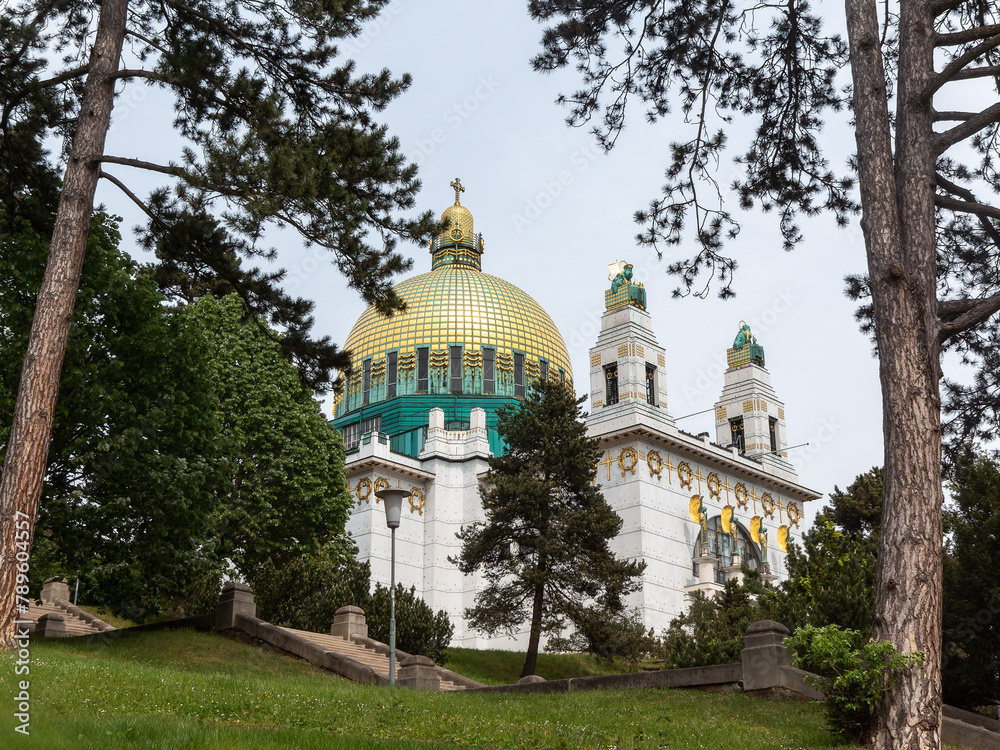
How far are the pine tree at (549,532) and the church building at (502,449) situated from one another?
35.3ft

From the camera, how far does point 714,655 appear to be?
24.0 metres

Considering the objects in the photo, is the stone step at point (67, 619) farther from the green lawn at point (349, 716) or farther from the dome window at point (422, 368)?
the dome window at point (422, 368)

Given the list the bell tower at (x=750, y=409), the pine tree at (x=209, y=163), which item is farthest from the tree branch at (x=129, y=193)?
the bell tower at (x=750, y=409)

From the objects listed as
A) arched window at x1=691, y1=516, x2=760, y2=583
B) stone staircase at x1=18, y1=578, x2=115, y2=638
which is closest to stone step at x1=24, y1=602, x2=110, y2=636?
stone staircase at x1=18, y1=578, x2=115, y2=638

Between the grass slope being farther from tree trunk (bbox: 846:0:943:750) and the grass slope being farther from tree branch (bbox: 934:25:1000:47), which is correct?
tree branch (bbox: 934:25:1000:47)

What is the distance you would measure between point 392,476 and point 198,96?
110ft

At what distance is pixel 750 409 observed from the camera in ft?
172

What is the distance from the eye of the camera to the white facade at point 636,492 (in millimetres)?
43625

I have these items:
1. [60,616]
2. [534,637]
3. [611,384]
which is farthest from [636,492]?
[60,616]

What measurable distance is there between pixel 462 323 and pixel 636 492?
1616 cm

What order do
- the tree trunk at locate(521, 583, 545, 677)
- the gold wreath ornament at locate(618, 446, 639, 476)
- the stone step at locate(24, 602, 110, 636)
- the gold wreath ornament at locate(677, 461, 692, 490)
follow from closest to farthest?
the stone step at locate(24, 602, 110, 636) → the tree trunk at locate(521, 583, 545, 677) → the gold wreath ornament at locate(618, 446, 639, 476) → the gold wreath ornament at locate(677, 461, 692, 490)

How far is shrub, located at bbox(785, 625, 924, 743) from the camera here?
958 centimetres

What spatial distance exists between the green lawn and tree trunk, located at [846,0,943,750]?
79.7 inches

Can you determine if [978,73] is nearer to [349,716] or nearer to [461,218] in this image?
[349,716]
